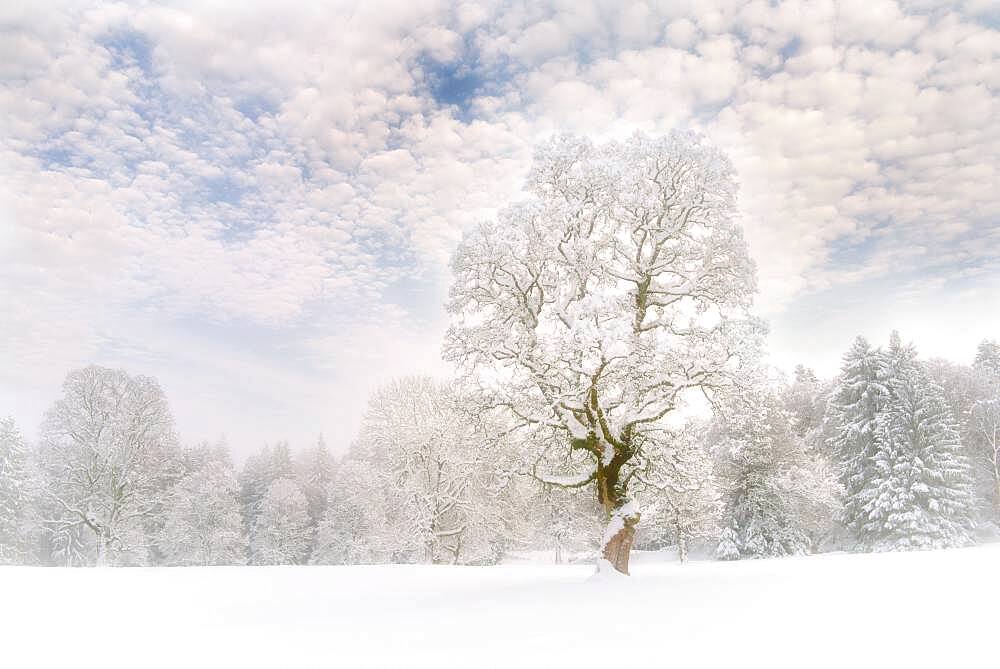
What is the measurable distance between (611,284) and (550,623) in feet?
34.2

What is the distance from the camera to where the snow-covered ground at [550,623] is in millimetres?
6246

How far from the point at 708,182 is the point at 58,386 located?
3816 centimetres

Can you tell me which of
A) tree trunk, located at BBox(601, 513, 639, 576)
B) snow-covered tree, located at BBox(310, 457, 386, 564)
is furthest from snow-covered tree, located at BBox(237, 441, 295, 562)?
tree trunk, located at BBox(601, 513, 639, 576)

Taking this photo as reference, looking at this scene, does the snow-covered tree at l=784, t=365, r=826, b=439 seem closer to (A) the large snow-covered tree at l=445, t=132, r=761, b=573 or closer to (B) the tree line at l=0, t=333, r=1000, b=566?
(B) the tree line at l=0, t=333, r=1000, b=566

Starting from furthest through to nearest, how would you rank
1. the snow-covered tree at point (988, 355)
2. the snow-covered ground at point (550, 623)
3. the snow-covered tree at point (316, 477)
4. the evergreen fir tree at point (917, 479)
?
the snow-covered tree at point (316, 477) < the snow-covered tree at point (988, 355) < the evergreen fir tree at point (917, 479) < the snow-covered ground at point (550, 623)

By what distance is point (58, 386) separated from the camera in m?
33.0

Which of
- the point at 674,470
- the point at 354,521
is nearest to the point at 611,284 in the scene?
the point at 674,470

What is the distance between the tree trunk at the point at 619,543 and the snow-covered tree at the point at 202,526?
41110 millimetres

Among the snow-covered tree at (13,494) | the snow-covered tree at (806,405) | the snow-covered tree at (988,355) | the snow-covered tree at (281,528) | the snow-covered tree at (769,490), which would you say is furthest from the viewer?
the snow-covered tree at (988,355)

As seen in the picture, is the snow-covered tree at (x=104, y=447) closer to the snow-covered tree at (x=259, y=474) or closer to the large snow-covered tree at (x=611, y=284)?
the snow-covered tree at (x=259, y=474)

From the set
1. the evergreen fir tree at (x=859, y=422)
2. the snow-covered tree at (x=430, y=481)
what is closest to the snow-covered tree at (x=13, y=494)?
the snow-covered tree at (x=430, y=481)

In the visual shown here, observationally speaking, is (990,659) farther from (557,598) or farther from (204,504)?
(204,504)

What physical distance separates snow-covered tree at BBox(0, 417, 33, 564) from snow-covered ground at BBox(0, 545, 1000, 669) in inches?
1169

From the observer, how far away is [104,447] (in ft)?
109
